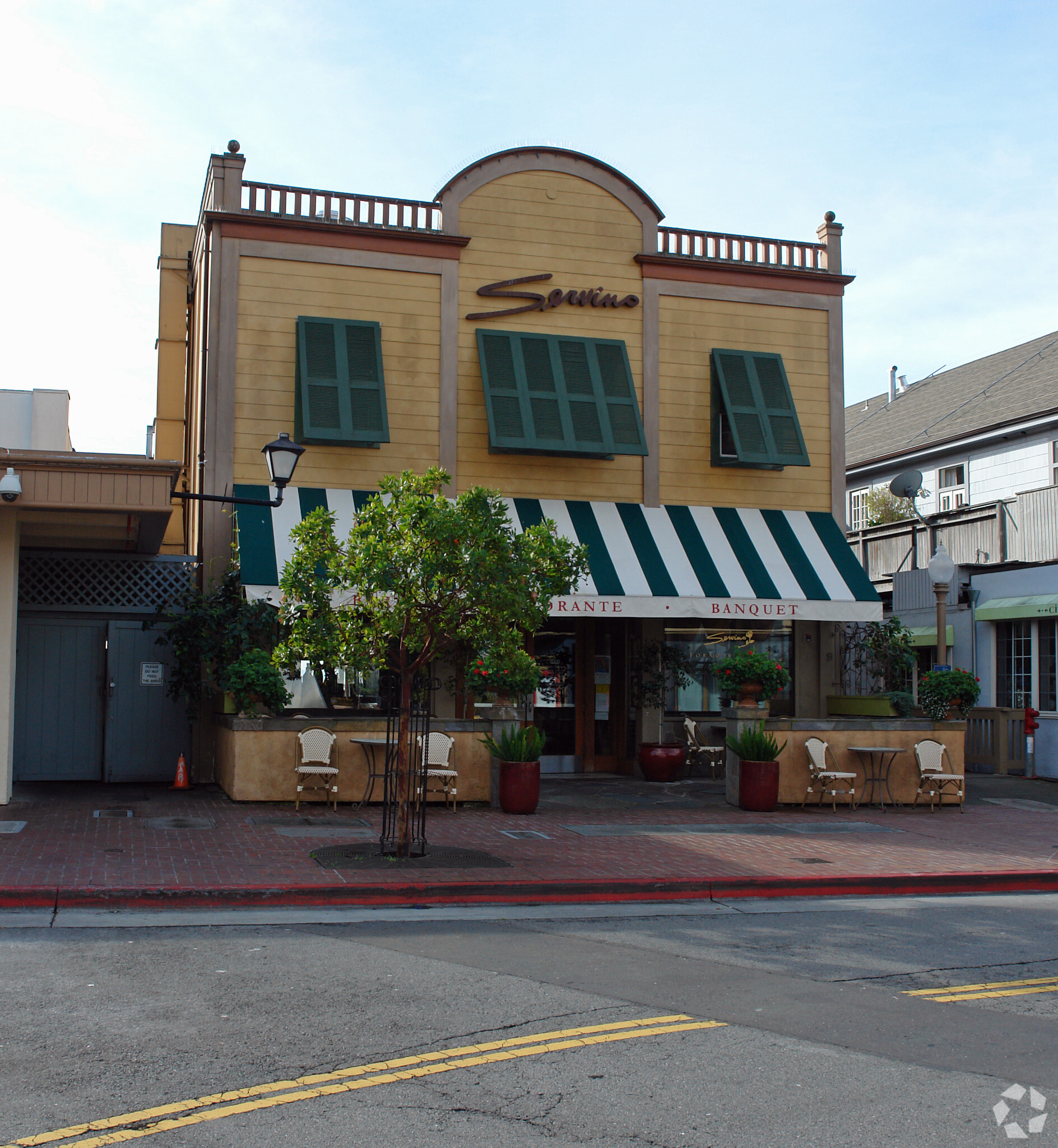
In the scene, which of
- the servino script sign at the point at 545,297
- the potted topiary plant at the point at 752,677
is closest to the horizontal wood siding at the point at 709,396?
the servino script sign at the point at 545,297

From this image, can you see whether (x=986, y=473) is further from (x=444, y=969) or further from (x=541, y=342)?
(x=444, y=969)

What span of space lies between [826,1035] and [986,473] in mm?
21898

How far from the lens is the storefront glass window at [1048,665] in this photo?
20.3m

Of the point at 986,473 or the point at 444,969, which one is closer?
the point at 444,969

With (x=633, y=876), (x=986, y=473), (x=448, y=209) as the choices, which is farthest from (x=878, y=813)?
(x=986, y=473)

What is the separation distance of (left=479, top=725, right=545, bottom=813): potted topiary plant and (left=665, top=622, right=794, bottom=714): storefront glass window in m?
4.88

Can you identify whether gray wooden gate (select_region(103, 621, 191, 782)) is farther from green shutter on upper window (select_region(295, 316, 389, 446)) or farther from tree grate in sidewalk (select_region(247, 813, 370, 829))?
tree grate in sidewalk (select_region(247, 813, 370, 829))

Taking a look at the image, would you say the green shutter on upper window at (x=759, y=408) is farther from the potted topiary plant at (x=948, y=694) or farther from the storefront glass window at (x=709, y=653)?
the potted topiary plant at (x=948, y=694)

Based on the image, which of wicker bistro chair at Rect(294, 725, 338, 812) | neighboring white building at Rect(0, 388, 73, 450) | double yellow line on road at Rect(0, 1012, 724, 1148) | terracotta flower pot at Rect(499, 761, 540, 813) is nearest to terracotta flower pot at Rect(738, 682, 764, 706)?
terracotta flower pot at Rect(499, 761, 540, 813)

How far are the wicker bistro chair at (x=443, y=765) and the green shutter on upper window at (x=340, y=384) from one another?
4610 mm

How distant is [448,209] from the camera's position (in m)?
18.0

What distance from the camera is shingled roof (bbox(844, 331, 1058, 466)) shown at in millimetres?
25406

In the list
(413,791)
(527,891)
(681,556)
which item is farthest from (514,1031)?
(681,556)

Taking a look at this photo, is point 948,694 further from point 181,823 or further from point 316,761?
point 181,823
